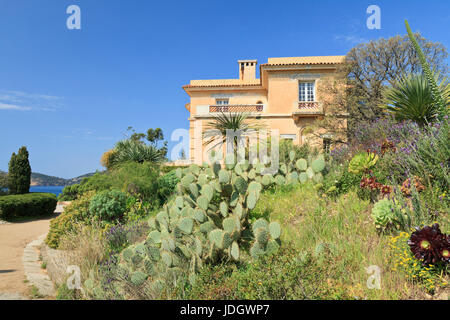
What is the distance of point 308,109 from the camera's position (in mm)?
18328

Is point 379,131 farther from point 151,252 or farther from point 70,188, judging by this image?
point 70,188

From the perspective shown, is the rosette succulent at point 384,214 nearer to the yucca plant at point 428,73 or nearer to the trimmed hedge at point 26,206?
the yucca plant at point 428,73

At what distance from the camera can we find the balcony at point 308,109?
17.9 metres

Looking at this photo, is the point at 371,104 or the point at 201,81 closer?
the point at 371,104

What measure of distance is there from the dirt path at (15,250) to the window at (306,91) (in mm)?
16083

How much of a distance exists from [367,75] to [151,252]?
13.6 m

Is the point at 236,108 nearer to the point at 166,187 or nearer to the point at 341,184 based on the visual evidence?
the point at 166,187

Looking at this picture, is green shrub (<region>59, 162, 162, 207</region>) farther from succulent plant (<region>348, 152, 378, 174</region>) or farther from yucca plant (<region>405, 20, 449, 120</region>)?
yucca plant (<region>405, 20, 449, 120</region>)

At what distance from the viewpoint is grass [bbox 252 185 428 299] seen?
3002mm

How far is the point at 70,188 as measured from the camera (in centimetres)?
1705

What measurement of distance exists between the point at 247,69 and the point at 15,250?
68.1 feet

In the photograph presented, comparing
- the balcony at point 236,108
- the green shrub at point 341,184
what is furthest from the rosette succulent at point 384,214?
the balcony at point 236,108

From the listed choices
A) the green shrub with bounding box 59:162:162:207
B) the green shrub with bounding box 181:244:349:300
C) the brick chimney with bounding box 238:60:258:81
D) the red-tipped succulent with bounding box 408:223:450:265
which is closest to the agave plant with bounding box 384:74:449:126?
the red-tipped succulent with bounding box 408:223:450:265
